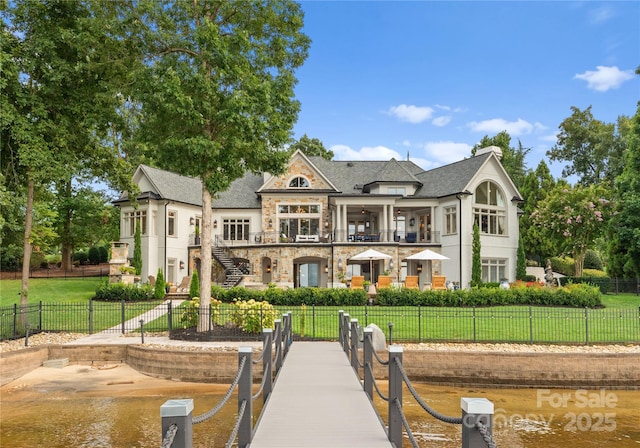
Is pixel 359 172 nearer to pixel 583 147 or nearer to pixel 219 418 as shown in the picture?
pixel 219 418

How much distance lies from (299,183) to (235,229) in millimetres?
5802

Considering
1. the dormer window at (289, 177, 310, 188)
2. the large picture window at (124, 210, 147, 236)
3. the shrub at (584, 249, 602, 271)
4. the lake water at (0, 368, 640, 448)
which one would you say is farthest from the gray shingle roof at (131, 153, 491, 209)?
the shrub at (584, 249, 602, 271)

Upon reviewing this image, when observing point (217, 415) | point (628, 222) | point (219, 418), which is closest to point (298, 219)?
point (628, 222)

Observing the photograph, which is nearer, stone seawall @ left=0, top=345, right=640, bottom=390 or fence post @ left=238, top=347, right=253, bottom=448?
fence post @ left=238, top=347, right=253, bottom=448

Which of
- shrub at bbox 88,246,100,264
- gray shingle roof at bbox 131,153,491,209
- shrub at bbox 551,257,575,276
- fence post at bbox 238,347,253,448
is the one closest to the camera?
fence post at bbox 238,347,253,448

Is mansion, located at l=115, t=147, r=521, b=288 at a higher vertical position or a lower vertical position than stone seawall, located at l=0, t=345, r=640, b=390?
higher

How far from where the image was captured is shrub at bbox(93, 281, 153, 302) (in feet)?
89.3

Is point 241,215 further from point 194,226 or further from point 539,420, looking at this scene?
point 539,420

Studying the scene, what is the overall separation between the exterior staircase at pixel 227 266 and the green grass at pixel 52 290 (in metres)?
7.84

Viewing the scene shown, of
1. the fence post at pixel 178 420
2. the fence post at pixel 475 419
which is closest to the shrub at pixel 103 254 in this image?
the fence post at pixel 178 420

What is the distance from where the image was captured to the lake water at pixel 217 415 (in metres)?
10.3

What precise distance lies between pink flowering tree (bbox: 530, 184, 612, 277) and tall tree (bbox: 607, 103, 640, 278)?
1531 mm

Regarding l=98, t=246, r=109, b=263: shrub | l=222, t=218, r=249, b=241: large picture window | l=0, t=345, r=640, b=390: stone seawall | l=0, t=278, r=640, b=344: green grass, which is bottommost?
l=0, t=345, r=640, b=390: stone seawall

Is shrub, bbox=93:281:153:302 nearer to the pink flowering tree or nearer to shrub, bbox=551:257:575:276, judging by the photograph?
the pink flowering tree
